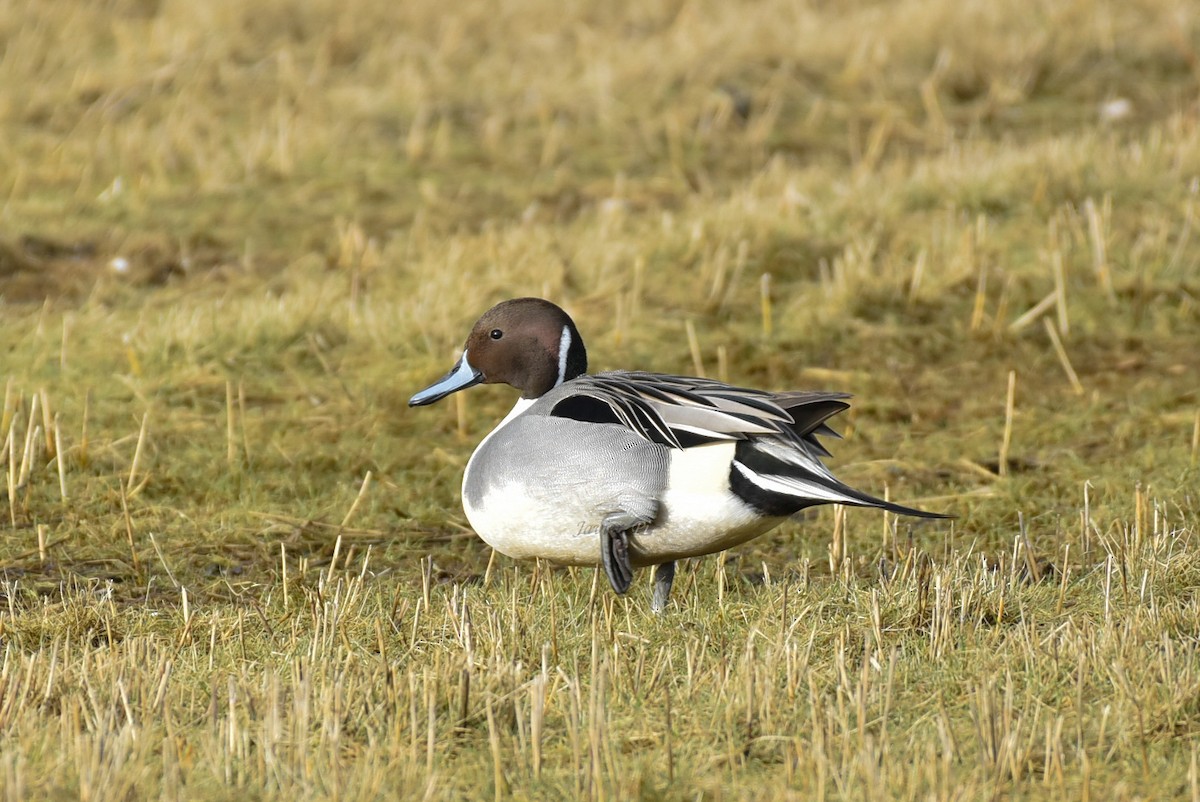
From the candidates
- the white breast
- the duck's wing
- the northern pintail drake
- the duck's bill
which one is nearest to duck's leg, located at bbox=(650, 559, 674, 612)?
the northern pintail drake

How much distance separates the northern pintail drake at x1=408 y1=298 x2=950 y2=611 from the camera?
145 inches

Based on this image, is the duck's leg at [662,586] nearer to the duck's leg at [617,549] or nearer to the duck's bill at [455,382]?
the duck's leg at [617,549]

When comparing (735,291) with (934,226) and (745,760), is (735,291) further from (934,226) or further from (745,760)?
(745,760)

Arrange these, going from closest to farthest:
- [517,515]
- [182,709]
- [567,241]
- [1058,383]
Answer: [182,709]
[517,515]
[1058,383]
[567,241]

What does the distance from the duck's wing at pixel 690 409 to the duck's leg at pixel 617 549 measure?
0.21 metres

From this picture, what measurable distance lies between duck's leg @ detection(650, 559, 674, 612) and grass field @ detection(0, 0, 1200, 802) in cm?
10

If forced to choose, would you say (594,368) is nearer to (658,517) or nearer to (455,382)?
(455,382)

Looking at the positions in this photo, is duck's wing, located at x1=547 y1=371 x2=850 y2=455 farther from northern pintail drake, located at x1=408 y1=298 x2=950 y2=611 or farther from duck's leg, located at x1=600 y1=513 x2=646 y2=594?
duck's leg, located at x1=600 y1=513 x2=646 y2=594

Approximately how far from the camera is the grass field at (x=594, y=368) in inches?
119

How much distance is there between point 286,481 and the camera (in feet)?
16.9

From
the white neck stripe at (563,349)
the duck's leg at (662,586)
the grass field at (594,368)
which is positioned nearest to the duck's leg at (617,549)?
the grass field at (594,368)

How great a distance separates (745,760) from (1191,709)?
0.87 meters

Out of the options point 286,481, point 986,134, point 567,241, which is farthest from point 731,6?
point 286,481

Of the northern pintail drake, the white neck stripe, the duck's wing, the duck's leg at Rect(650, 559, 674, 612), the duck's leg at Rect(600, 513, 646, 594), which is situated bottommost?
the duck's leg at Rect(650, 559, 674, 612)
